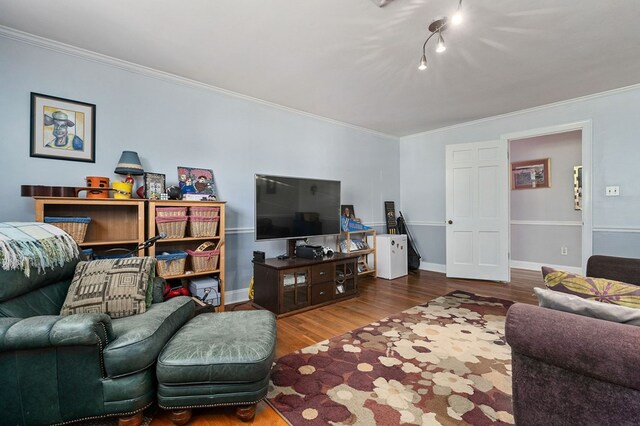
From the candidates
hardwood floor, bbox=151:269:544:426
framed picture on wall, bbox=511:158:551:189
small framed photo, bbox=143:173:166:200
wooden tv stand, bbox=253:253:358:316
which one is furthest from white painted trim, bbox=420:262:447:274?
small framed photo, bbox=143:173:166:200

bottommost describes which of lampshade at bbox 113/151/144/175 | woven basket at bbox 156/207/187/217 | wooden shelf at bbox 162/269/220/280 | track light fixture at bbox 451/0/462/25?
wooden shelf at bbox 162/269/220/280

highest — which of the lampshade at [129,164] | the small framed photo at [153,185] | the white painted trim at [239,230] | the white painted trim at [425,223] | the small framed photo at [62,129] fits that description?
the small framed photo at [62,129]

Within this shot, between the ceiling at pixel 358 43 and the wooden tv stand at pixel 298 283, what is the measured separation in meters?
1.92

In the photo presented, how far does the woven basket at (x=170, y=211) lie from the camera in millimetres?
2517

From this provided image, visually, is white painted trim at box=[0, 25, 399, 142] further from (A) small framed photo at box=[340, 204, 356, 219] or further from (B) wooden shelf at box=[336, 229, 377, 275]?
(B) wooden shelf at box=[336, 229, 377, 275]

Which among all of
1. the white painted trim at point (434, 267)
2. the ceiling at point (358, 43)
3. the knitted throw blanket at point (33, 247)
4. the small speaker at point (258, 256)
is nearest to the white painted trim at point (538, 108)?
the ceiling at point (358, 43)

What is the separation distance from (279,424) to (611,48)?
3.75 metres

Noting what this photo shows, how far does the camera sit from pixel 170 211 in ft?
8.41

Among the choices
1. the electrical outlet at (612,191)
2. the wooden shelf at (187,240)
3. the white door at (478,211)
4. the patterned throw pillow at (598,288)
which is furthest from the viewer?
the white door at (478,211)

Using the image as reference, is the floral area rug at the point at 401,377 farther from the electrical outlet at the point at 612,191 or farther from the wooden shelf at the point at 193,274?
the electrical outlet at the point at 612,191

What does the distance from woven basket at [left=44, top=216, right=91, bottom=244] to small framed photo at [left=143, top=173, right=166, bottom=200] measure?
0.55 m

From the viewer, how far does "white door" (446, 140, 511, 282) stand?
13.6 feet

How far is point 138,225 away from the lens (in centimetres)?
248

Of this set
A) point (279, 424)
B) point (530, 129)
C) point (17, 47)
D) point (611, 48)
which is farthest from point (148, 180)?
point (530, 129)
